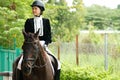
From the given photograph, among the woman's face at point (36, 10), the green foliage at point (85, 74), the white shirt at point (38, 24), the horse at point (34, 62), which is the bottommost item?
the green foliage at point (85, 74)

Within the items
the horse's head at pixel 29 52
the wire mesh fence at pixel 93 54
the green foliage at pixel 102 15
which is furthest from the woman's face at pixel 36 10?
the green foliage at pixel 102 15

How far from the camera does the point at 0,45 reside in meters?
15.3

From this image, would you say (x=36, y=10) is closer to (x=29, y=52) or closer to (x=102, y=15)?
(x=29, y=52)

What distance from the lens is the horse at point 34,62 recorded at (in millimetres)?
7449

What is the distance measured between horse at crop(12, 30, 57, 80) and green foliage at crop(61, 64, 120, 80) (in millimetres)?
3874

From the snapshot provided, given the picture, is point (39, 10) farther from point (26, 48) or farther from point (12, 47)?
point (12, 47)

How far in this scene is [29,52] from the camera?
7453 mm

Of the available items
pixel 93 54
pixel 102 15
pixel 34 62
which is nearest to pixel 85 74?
pixel 93 54

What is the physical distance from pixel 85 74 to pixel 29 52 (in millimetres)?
5275

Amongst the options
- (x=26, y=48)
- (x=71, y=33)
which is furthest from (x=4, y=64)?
(x=71, y=33)

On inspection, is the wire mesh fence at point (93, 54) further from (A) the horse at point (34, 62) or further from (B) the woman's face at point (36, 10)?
(A) the horse at point (34, 62)

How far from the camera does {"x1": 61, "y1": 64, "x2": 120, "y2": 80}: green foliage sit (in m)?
12.2

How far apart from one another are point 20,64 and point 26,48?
0.71 meters

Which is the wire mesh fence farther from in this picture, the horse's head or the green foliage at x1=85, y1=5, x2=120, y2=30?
the green foliage at x1=85, y1=5, x2=120, y2=30
